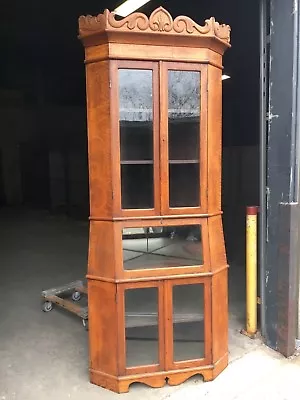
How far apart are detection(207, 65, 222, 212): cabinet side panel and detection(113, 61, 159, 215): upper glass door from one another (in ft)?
0.98

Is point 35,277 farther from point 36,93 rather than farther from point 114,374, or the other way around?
point 36,93

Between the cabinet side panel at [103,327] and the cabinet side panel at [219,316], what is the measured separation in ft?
1.87

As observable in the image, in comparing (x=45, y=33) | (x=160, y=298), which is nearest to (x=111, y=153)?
(x=160, y=298)

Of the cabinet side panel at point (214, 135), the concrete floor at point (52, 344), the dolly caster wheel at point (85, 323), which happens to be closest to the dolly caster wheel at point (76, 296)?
the concrete floor at point (52, 344)

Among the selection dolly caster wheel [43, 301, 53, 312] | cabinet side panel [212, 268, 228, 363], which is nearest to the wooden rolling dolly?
dolly caster wheel [43, 301, 53, 312]

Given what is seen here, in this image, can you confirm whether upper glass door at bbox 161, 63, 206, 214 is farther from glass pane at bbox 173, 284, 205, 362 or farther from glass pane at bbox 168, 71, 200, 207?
glass pane at bbox 173, 284, 205, 362

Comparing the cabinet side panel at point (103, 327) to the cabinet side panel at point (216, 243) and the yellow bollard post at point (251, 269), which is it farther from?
the yellow bollard post at point (251, 269)

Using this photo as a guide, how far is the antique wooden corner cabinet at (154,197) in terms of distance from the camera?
2082mm

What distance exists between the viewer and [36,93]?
10586mm

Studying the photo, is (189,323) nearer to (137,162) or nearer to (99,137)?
(137,162)

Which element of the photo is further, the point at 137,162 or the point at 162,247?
the point at 162,247

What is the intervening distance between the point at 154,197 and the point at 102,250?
41cm

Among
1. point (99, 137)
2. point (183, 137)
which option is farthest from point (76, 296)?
point (183, 137)

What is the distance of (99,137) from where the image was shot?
215cm
